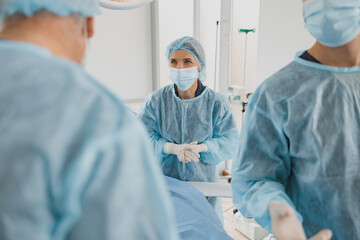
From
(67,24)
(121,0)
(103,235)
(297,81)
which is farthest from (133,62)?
(103,235)

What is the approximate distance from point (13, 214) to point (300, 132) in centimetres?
74

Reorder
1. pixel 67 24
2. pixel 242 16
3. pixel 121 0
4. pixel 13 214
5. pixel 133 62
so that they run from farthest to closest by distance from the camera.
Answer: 1. pixel 133 62
2. pixel 242 16
3. pixel 121 0
4. pixel 67 24
5. pixel 13 214

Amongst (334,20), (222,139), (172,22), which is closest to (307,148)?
(334,20)

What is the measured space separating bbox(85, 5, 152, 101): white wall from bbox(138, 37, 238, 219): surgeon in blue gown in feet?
3.94

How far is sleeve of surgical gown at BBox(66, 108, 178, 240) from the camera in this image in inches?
14.9

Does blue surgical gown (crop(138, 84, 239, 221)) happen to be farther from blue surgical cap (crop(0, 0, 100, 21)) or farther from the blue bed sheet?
blue surgical cap (crop(0, 0, 100, 21))

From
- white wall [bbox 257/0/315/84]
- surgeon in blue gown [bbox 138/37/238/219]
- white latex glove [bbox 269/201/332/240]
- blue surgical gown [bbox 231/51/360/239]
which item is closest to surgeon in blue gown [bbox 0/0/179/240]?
white latex glove [bbox 269/201/332/240]

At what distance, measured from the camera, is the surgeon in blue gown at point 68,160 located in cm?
35

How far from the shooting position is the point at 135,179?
1.34 feet

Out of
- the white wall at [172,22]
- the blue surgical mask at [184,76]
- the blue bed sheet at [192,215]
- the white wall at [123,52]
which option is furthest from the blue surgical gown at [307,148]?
the white wall at [172,22]

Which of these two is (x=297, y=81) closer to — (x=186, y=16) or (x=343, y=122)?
(x=343, y=122)

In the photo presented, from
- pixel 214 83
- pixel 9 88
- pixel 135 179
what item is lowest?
pixel 214 83

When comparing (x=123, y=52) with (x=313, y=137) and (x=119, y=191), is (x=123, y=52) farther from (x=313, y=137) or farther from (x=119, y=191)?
(x=119, y=191)

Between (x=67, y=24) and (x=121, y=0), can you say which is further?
(x=121, y=0)
